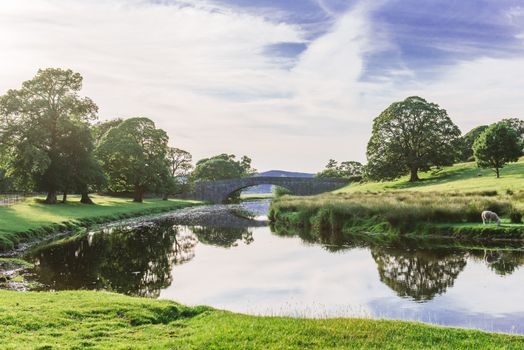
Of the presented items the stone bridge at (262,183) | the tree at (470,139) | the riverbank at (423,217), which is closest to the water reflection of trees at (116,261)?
the riverbank at (423,217)

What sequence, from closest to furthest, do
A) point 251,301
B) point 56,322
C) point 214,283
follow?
point 56,322 < point 251,301 < point 214,283

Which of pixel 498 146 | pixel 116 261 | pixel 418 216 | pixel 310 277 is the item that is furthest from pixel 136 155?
pixel 310 277

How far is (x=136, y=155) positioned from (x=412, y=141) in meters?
48.4

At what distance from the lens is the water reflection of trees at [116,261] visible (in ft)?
63.3

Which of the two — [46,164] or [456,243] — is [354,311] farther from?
[46,164]

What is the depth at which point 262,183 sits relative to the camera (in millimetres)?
105125

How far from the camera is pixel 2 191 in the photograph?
89.6 m

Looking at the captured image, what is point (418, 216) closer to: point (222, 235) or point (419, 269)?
point (419, 269)

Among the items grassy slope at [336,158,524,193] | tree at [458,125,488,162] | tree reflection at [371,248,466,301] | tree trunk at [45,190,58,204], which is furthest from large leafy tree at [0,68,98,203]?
tree at [458,125,488,162]

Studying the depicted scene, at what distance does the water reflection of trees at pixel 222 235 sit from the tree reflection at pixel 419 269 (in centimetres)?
1165

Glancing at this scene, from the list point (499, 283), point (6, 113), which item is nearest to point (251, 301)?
point (499, 283)

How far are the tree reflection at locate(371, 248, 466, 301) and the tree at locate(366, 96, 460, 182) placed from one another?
57.4 meters

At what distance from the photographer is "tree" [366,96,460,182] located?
80562 mm

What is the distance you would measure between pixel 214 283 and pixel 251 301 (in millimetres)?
3390
